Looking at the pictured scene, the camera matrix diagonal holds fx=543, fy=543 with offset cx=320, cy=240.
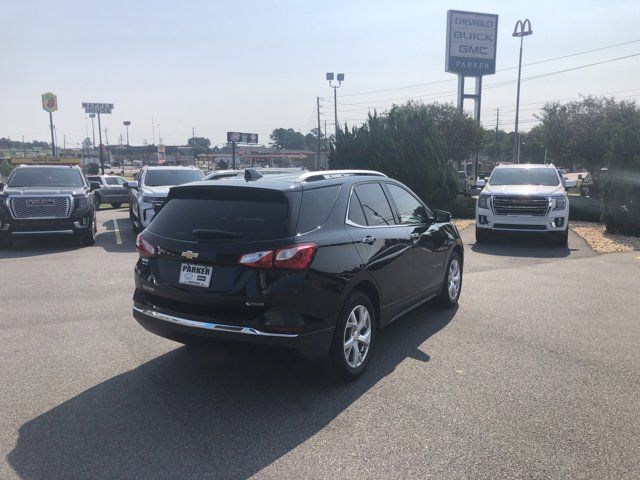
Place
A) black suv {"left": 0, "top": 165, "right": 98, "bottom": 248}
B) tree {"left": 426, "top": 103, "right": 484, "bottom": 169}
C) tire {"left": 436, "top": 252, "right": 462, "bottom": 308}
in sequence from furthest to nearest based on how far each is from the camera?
tree {"left": 426, "top": 103, "right": 484, "bottom": 169}
black suv {"left": 0, "top": 165, "right": 98, "bottom": 248}
tire {"left": 436, "top": 252, "right": 462, "bottom": 308}

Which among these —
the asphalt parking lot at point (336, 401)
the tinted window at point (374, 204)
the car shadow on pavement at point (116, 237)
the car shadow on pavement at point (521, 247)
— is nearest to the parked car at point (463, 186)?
the car shadow on pavement at point (521, 247)

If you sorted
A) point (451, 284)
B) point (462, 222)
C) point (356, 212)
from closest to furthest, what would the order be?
point (356, 212) < point (451, 284) < point (462, 222)

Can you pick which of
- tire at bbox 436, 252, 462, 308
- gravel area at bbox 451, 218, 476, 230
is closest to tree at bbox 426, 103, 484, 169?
gravel area at bbox 451, 218, 476, 230

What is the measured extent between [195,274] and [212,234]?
330 millimetres

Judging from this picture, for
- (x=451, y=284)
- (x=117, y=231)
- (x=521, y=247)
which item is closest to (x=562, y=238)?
(x=521, y=247)

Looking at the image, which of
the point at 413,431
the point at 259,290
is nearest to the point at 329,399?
the point at 413,431

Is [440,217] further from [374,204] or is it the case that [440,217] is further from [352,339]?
[352,339]

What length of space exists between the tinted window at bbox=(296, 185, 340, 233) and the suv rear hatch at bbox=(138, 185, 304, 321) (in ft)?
0.26

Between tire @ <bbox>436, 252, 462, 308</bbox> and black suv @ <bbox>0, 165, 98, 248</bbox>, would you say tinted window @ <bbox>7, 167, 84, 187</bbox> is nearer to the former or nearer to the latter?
black suv @ <bbox>0, 165, 98, 248</bbox>

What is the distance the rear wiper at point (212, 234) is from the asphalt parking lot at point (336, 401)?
88 cm

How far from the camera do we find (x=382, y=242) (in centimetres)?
500

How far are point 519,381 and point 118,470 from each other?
3160 mm

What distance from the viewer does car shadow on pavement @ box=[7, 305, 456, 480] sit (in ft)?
10.8

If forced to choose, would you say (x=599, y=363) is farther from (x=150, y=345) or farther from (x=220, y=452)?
(x=150, y=345)
